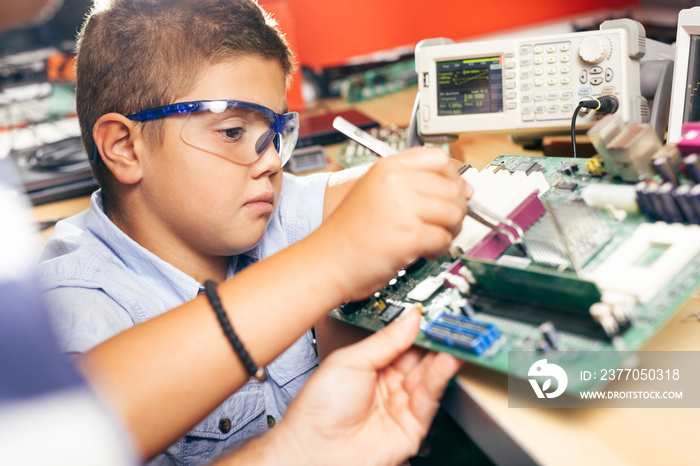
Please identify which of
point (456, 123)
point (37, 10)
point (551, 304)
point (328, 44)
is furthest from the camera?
point (328, 44)

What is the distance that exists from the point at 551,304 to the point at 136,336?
1.62 feet

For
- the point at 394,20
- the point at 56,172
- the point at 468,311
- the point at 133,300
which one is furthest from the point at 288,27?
the point at 468,311

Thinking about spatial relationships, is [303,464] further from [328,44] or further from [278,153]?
[328,44]

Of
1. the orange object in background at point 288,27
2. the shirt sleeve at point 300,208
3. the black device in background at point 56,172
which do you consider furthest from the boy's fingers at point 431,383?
the orange object in background at point 288,27

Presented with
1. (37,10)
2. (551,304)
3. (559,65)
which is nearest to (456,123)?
(559,65)

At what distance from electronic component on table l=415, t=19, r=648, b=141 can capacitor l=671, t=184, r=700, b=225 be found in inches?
19.0

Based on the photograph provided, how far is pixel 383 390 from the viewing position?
749 millimetres

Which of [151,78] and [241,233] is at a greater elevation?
[151,78]

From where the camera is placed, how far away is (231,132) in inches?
36.2

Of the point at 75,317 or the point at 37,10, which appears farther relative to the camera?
the point at 75,317

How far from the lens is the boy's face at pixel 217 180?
911mm

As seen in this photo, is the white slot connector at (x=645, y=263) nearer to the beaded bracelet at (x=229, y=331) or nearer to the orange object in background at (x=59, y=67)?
the beaded bracelet at (x=229, y=331)

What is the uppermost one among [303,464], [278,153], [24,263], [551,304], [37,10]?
[37,10]

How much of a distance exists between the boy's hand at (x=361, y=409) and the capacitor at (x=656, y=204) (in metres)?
0.33
